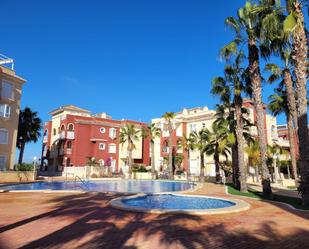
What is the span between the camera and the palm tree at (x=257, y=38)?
16.2 m

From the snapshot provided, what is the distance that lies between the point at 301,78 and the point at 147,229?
36.2ft

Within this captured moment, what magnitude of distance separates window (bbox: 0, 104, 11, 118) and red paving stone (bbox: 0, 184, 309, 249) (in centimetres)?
2538

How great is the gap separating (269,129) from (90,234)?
41246mm

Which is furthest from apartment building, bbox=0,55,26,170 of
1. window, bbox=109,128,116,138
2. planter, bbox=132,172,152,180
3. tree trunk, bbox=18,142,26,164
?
window, bbox=109,128,116,138

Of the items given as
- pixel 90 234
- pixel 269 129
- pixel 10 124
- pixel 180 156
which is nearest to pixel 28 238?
pixel 90 234

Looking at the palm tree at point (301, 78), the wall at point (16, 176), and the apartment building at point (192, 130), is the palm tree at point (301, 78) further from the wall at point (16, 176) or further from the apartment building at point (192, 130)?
the apartment building at point (192, 130)

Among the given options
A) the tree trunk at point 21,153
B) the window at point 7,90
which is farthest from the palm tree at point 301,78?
the tree trunk at point 21,153

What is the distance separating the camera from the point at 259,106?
58.8 feet

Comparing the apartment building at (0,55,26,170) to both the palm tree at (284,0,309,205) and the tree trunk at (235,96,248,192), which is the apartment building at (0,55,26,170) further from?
the palm tree at (284,0,309,205)

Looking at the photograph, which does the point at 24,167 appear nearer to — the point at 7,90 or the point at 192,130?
the point at 7,90

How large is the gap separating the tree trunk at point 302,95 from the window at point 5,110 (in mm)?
32937

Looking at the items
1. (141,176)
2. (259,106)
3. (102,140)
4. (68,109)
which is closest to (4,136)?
(102,140)

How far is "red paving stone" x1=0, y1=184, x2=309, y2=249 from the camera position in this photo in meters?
7.02

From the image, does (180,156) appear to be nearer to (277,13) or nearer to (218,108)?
(218,108)
